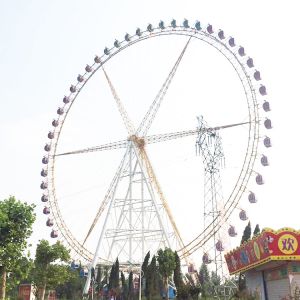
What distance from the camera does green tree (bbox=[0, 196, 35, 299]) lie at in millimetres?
22141

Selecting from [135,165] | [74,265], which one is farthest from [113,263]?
[135,165]

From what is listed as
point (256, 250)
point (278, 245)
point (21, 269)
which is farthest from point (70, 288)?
point (278, 245)

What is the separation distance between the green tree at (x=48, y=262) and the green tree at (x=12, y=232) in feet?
43.1

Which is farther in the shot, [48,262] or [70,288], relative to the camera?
[70,288]

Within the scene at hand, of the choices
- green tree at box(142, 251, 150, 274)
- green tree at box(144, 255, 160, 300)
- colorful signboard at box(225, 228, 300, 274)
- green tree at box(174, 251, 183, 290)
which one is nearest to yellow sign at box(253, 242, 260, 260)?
colorful signboard at box(225, 228, 300, 274)

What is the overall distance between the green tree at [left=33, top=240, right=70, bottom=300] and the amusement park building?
58.7ft

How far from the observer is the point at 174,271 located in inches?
1400

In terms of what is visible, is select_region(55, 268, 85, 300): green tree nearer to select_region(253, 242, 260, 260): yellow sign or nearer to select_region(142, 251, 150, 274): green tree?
select_region(142, 251, 150, 274): green tree

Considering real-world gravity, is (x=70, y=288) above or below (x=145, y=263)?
above

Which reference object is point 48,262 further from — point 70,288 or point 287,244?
point 70,288

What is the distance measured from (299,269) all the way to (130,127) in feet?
74.2

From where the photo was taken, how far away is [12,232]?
22.4m

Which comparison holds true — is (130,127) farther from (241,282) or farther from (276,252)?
(276,252)

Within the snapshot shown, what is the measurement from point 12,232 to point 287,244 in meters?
13.8
